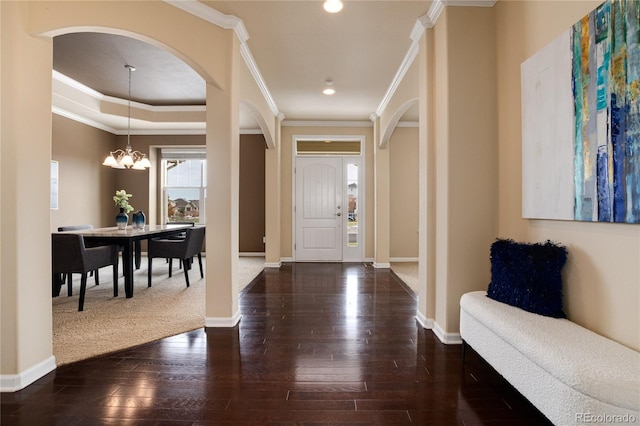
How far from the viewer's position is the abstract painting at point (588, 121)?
155 centimetres

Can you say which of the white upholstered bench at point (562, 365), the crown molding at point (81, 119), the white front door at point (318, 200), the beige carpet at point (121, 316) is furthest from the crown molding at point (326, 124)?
the white upholstered bench at point (562, 365)

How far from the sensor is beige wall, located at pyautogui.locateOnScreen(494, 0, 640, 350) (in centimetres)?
160

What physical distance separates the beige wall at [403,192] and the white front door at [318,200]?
1.07 meters

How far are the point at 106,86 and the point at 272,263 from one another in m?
4.03

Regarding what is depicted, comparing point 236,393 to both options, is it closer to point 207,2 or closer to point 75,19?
point 75,19

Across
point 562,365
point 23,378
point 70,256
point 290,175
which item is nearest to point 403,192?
point 290,175

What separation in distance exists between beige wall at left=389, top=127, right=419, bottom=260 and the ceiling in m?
0.66

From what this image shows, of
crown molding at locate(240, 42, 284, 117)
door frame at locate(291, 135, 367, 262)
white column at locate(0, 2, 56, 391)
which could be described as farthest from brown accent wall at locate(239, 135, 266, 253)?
white column at locate(0, 2, 56, 391)

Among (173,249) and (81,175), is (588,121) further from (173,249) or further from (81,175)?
(81,175)

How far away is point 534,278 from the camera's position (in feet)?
6.48

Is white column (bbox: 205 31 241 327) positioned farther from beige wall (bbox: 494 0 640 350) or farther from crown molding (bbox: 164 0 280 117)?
beige wall (bbox: 494 0 640 350)

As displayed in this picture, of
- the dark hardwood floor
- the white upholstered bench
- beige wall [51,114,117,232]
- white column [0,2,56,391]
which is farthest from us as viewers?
beige wall [51,114,117,232]

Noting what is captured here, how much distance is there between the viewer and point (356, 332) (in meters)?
2.97

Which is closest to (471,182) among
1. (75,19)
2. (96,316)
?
(75,19)
